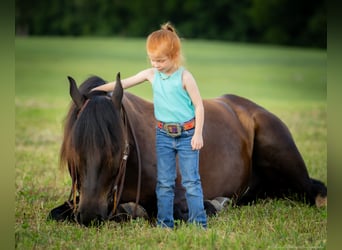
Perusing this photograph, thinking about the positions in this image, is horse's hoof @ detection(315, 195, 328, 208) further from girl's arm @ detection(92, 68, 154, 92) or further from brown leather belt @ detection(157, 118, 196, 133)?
girl's arm @ detection(92, 68, 154, 92)

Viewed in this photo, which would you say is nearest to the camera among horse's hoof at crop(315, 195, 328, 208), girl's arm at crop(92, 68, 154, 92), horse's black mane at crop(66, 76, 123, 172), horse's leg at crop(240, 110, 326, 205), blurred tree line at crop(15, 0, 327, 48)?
horse's black mane at crop(66, 76, 123, 172)

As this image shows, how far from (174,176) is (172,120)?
0.42 metres

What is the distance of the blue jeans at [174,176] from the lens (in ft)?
13.2

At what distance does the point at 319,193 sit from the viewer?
17.6 feet

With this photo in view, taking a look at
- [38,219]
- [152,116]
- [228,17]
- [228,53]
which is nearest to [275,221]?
[152,116]

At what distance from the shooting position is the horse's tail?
5254mm

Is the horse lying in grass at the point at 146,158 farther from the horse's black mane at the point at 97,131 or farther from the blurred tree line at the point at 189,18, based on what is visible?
the blurred tree line at the point at 189,18

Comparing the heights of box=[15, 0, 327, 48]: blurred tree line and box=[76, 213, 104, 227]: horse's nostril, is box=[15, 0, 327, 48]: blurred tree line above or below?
above

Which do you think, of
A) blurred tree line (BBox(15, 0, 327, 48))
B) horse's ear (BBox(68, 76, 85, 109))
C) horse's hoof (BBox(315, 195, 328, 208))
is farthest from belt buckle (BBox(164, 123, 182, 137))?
blurred tree line (BBox(15, 0, 327, 48))

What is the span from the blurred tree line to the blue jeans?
32413mm

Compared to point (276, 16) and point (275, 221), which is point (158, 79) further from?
point (276, 16)

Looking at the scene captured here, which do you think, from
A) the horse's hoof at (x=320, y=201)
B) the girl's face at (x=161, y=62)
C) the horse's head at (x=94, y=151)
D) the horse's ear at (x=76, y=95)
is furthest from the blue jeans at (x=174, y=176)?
the horse's hoof at (x=320, y=201)

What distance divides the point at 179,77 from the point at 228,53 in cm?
2961

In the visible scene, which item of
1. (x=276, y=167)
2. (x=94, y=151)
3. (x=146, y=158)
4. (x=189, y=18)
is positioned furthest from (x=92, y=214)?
(x=189, y=18)
